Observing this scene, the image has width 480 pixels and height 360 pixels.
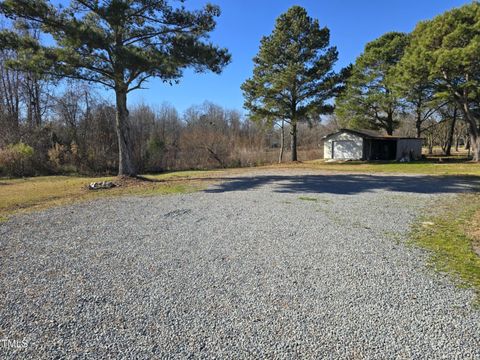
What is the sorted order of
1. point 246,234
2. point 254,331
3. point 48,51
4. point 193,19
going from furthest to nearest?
point 193,19
point 48,51
point 246,234
point 254,331

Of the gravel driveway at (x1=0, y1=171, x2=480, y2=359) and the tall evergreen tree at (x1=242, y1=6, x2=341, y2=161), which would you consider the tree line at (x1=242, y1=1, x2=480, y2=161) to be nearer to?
the tall evergreen tree at (x1=242, y1=6, x2=341, y2=161)

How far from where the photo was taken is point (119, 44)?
33.1 ft

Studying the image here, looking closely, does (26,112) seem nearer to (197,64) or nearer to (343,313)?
(197,64)

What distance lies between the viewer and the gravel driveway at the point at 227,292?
2062 mm

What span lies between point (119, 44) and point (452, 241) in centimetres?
1074

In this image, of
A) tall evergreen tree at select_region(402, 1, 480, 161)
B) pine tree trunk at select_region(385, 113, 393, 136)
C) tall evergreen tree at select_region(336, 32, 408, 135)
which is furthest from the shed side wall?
tall evergreen tree at select_region(402, 1, 480, 161)

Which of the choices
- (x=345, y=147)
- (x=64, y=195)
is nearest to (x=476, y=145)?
(x=345, y=147)

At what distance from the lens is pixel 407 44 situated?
2378 cm

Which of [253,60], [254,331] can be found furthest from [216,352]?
[253,60]

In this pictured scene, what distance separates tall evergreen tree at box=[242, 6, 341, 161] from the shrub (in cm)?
1409

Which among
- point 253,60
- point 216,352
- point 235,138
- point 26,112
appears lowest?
point 216,352

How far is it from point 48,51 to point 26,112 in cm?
1663

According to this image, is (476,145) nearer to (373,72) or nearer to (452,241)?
(373,72)

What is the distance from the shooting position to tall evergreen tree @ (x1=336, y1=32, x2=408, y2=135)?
78.7 feet
